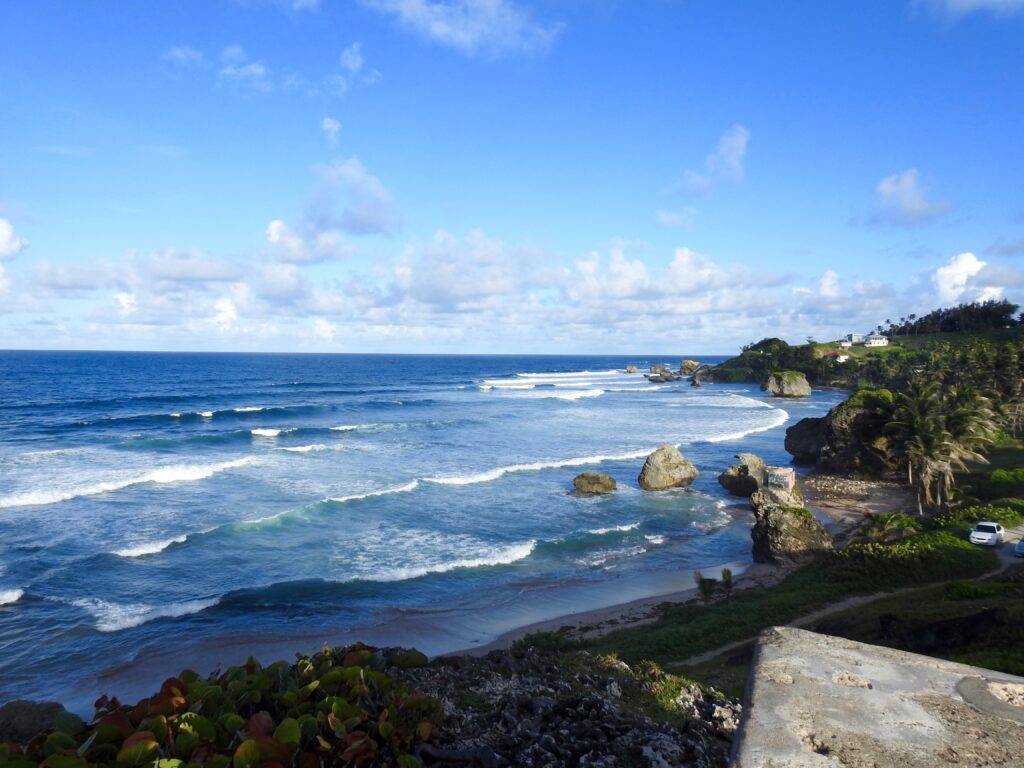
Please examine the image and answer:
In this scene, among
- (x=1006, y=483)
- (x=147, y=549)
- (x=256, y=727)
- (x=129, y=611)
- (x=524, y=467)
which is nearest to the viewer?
(x=256, y=727)

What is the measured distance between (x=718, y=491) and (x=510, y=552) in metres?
18.5

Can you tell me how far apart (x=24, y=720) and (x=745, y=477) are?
37237mm

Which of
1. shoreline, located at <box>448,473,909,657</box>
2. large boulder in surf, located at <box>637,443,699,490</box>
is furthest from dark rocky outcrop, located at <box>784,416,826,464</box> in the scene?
large boulder in surf, located at <box>637,443,699,490</box>

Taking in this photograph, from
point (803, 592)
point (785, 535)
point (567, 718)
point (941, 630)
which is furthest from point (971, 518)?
point (567, 718)

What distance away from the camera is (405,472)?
44531 mm

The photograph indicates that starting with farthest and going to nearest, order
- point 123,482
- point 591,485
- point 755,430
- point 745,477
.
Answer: point 755,430
point 745,477
point 591,485
point 123,482

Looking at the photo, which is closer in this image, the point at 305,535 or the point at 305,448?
the point at 305,535

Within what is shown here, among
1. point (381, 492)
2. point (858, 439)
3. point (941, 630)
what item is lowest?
point (381, 492)

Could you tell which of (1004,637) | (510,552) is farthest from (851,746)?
(510,552)

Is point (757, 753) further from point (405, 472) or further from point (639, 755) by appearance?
point (405, 472)

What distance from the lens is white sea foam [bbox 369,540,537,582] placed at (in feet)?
84.8

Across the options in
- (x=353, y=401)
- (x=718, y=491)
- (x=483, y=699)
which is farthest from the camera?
(x=353, y=401)

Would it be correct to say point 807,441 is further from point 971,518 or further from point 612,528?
point 612,528

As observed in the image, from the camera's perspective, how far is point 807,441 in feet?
169
